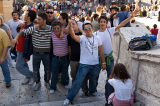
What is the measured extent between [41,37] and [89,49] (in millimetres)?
1112

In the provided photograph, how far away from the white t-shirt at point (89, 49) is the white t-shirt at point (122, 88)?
29.9 inches

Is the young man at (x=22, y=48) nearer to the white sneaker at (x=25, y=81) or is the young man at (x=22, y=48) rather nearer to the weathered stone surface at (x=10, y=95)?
the white sneaker at (x=25, y=81)

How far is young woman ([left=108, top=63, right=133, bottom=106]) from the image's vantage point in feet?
11.7

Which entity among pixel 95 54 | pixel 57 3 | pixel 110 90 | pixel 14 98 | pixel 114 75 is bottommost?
pixel 14 98

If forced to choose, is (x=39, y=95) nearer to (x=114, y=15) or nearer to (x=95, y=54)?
(x=95, y=54)

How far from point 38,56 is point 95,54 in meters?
1.30

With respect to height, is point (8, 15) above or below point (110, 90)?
above

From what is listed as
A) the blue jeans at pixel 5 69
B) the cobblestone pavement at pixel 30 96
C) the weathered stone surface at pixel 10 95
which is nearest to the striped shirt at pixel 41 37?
the blue jeans at pixel 5 69

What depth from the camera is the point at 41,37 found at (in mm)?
4617

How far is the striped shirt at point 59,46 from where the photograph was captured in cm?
455

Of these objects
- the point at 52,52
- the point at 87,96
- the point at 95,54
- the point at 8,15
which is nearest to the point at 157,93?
the point at 95,54

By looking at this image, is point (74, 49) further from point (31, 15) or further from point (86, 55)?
point (31, 15)

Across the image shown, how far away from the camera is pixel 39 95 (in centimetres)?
479

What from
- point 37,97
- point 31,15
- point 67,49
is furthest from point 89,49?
point 31,15
